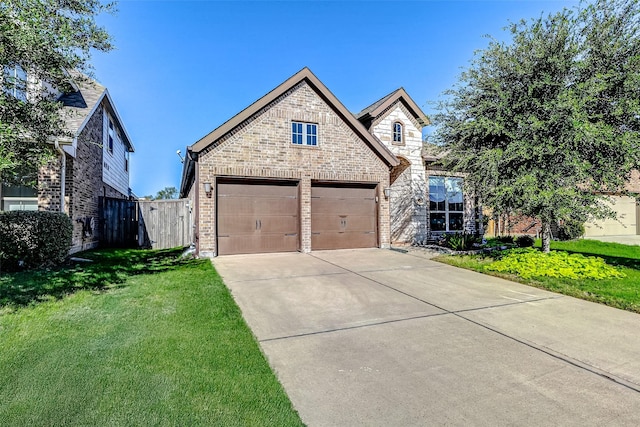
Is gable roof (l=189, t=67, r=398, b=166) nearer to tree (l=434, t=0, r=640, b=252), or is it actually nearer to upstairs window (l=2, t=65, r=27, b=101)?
upstairs window (l=2, t=65, r=27, b=101)

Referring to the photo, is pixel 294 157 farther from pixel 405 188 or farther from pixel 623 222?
pixel 623 222

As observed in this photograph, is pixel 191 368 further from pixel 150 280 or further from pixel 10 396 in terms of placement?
pixel 150 280

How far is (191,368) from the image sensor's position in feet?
9.65

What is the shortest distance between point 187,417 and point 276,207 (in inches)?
344

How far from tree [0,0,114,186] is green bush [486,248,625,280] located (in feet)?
31.7

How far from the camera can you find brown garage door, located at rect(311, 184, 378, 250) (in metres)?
11.3

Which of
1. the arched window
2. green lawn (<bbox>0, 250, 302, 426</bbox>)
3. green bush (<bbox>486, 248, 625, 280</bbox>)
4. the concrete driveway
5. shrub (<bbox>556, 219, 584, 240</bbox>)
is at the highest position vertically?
the arched window

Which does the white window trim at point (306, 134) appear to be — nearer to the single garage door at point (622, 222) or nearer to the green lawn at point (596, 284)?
the green lawn at point (596, 284)

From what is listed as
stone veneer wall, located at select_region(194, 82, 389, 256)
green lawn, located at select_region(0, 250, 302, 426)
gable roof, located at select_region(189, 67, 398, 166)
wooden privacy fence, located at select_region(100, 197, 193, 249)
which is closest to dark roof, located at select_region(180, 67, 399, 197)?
gable roof, located at select_region(189, 67, 398, 166)

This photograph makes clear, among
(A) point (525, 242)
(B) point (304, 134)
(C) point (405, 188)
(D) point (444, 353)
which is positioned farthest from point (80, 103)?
(A) point (525, 242)

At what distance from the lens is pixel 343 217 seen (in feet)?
38.5

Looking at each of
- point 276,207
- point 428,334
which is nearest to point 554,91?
point 428,334

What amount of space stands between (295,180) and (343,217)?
2.25m

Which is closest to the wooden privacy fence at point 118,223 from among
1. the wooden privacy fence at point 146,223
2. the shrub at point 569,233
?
the wooden privacy fence at point 146,223
